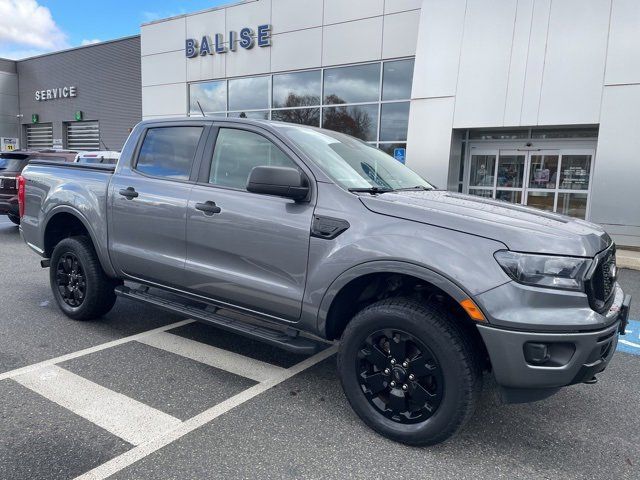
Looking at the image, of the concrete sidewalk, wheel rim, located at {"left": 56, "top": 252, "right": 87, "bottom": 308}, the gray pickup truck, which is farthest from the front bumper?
the concrete sidewalk

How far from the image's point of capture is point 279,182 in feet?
9.86

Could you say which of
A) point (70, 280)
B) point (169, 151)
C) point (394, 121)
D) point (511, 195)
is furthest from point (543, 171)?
point (70, 280)

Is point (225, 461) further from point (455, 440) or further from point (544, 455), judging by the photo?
point (544, 455)

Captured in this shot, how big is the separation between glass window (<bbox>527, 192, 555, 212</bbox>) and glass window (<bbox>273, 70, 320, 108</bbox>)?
7175 millimetres

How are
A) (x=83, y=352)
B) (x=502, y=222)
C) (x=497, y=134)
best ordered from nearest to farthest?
(x=502, y=222) < (x=83, y=352) < (x=497, y=134)

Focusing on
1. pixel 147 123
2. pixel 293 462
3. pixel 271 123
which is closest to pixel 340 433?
pixel 293 462

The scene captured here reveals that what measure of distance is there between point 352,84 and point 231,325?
512 inches

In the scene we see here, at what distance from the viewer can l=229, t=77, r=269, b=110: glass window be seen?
17.1m

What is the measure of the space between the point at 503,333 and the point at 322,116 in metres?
14.2

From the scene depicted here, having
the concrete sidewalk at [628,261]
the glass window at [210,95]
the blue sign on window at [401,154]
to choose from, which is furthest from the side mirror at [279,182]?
the glass window at [210,95]

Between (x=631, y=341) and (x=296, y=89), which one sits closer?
(x=631, y=341)

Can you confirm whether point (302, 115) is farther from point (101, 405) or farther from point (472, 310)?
point (472, 310)

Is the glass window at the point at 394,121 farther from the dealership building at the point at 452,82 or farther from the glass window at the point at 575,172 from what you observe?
the glass window at the point at 575,172

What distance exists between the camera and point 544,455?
2789 millimetres
